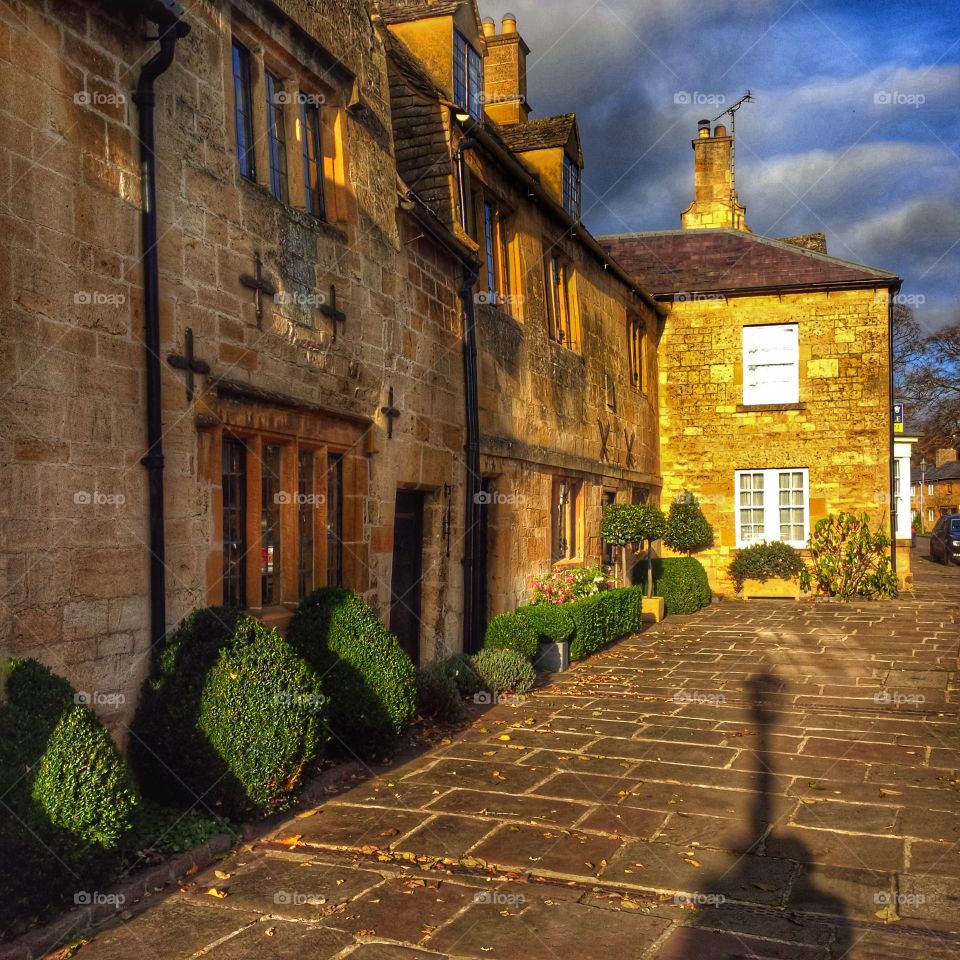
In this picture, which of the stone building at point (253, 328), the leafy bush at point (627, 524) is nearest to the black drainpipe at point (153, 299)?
the stone building at point (253, 328)

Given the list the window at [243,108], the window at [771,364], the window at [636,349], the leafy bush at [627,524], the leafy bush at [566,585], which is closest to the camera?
the window at [243,108]

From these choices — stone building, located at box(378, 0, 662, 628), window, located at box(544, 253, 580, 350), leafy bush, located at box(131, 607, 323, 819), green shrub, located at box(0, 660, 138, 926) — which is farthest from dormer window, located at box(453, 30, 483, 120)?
green shrub, located at box(0, 660, 138, 926)

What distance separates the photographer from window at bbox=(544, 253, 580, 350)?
1463 centimetres

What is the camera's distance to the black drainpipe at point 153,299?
5.98 meters

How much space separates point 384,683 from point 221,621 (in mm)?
1512

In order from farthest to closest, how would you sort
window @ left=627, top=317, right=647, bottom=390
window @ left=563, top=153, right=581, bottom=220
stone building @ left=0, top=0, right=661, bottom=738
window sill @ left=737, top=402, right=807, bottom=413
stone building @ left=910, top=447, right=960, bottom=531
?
stone building @ left=910, top=447, right=960, bottom=531 → window sill @ left=737, top=402, right=807, bottom=413 → window @ left=627, top=317, right=647, bottom=390 → window @ left=563, top=153, right=581, bottom=220 → stone building @ left=0, top=0, right=661, bottom=738

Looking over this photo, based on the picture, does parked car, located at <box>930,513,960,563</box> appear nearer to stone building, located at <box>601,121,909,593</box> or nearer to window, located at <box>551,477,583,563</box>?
stone building, located at <box>601,121,909,593</box>

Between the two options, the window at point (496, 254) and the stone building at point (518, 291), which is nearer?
the stone building at point (518, 291)

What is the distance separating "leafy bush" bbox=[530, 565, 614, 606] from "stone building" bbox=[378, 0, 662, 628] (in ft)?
0.68

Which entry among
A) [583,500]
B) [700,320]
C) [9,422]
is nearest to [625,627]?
[583,500]

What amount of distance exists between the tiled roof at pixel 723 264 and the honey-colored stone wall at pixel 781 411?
368 millimetres

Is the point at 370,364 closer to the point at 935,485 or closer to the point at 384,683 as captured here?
the point at 384,683

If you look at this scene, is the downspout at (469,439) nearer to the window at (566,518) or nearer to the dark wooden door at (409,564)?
the dark wooden door at (409,564)

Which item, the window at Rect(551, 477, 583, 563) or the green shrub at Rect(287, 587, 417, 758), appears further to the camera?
the window at Rect(551, 477, 583, 563)
